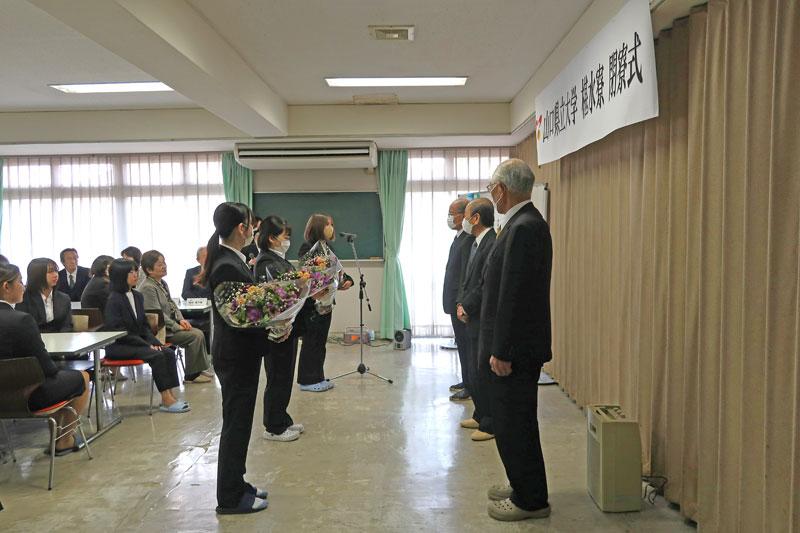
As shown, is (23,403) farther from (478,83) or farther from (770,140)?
(478,83)

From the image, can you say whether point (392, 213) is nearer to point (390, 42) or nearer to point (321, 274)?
point (390, 42)

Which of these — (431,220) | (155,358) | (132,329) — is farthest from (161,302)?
(431,220)

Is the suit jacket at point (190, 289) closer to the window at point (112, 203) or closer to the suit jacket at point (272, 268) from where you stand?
the window at point (112, 203)

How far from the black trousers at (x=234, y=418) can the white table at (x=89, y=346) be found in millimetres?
1486

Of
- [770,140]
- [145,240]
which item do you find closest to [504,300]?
[770,140]

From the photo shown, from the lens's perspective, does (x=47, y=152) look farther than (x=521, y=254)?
Yes

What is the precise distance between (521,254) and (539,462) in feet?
3.22

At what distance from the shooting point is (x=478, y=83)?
5738 mm

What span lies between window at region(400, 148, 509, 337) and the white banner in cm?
311

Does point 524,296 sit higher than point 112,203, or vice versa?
point 112,203

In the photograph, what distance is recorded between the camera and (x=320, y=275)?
132 inches

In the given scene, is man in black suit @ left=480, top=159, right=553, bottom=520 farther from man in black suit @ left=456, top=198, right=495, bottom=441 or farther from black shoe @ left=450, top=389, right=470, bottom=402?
black shoe @ left=450, top=389, right=470, bottom=402

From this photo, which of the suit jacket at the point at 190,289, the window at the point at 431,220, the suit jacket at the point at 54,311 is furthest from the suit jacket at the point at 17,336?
the window at the point at 431,220

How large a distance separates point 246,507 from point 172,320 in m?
2.93
